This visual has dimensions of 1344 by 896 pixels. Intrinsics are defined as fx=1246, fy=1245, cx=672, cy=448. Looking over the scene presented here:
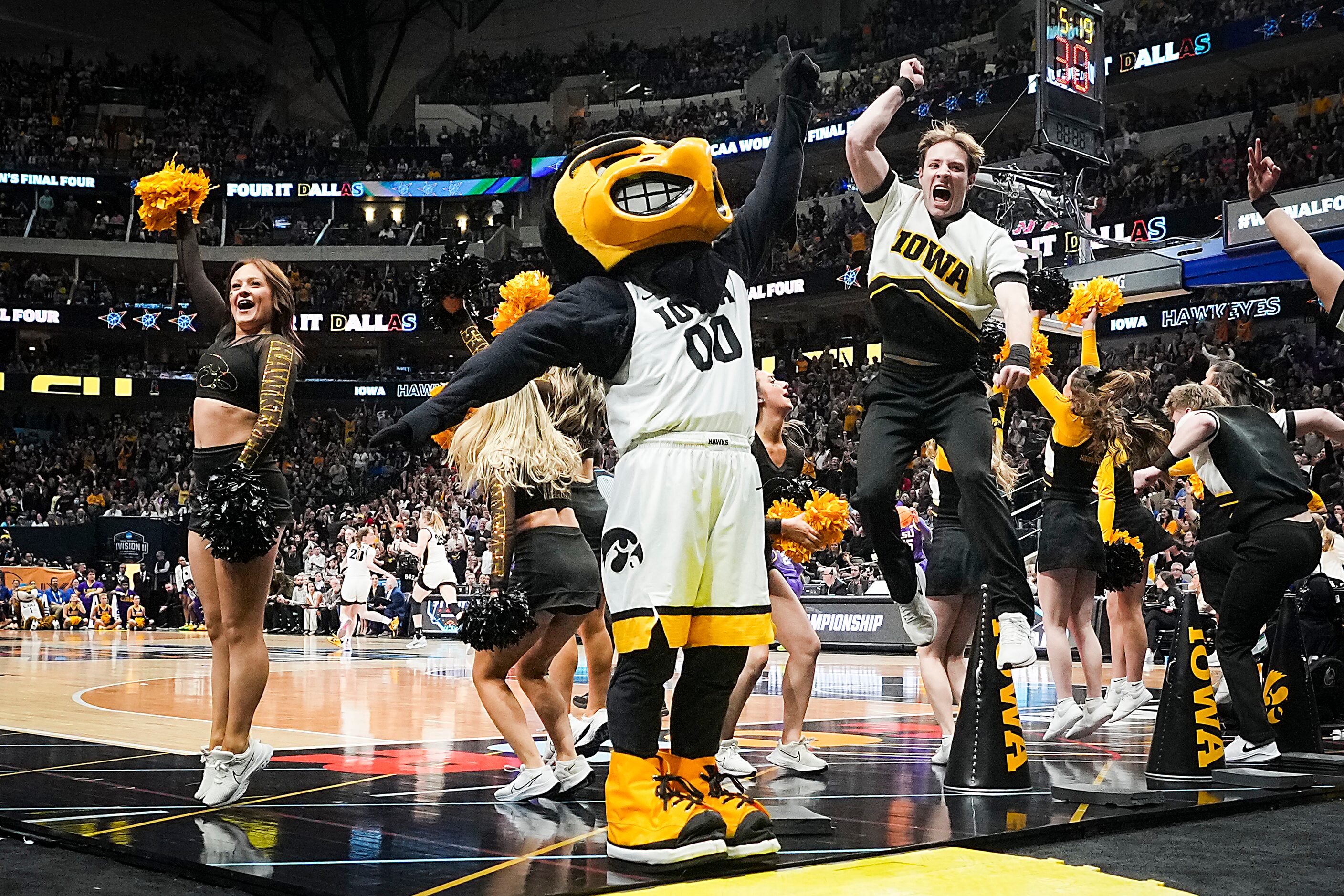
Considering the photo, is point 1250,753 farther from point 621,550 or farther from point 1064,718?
point 621,550

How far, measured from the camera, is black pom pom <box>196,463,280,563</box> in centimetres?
453

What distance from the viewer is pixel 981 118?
95.7 feet

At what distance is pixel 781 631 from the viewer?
18.5 feet

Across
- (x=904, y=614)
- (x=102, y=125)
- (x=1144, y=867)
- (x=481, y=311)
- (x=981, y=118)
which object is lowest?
(x=1144, y=867)

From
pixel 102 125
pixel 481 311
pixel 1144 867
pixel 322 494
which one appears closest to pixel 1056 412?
pixel 481 311

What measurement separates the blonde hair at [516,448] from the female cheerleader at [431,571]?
13322mm

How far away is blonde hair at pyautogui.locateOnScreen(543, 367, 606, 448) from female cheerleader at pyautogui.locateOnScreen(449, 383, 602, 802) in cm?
34

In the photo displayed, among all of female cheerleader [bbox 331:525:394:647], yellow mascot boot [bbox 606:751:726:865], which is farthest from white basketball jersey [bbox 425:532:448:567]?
yellow mascot boot [bbox 606:751:726:865]

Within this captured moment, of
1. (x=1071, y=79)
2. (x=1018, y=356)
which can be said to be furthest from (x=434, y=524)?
(x=1018, y=356)

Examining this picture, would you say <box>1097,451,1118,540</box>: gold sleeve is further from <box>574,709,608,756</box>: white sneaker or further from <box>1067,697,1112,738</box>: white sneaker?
<box>574,709,608,756</box>: white sneaker

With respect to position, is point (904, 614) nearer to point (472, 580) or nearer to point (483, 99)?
point (472, 580)

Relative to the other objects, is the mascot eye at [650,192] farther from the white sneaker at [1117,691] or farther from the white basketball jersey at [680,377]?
the white sneaker at [1117,691]

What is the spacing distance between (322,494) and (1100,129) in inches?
888

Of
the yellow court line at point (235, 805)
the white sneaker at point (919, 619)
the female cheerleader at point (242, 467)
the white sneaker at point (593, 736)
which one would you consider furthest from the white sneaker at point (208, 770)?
the white sneaker at point (919, 619)
